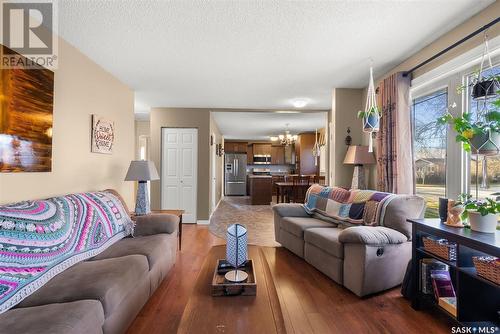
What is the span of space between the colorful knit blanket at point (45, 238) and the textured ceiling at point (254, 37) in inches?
61.9

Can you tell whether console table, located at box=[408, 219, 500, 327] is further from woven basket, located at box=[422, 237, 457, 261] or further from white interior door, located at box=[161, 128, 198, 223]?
white interior door, located at box=[161, 128, 198, 223]

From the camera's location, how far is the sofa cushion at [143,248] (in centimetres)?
212

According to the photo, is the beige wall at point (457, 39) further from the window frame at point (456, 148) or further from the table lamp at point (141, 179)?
the table lamp at point (141, 179)

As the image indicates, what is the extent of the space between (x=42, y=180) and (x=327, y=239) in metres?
2.72

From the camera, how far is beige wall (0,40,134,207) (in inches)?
83.0

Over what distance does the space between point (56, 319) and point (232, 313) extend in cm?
83

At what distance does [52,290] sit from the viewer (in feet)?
→ 4.85

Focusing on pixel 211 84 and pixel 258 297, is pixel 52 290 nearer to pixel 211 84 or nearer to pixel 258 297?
pixel 258 297

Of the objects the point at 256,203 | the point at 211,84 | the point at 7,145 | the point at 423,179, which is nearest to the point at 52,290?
the point at 7,145

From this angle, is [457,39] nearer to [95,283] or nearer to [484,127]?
[484,127]

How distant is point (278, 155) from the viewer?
34.1 ft

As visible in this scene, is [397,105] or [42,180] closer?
[42,180]

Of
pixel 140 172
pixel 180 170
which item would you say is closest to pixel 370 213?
pixel 140 172

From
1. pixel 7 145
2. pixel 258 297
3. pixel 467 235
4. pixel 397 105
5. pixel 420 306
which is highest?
pixel 397 105
